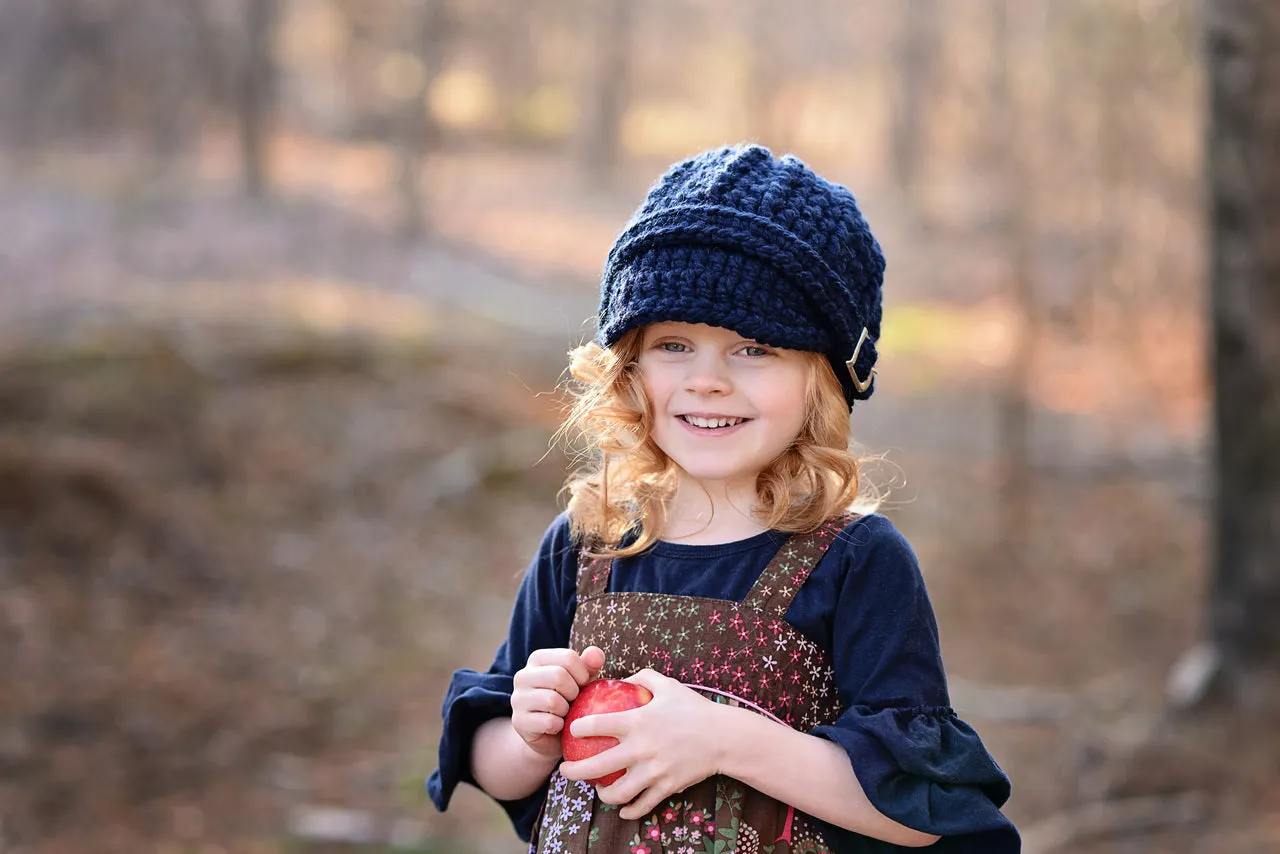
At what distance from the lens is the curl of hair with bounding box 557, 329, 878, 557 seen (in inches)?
67.9

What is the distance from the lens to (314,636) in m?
5.77

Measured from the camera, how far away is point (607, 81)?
2059 centimetres

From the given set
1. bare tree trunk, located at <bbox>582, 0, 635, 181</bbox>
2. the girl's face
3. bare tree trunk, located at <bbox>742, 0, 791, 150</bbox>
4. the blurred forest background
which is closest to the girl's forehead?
the girl's face

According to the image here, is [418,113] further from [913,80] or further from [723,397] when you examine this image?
[723,397]

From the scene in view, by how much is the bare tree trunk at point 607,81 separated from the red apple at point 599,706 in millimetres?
18693

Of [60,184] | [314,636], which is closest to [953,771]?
[314,636]

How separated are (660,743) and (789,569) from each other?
11.0 inches

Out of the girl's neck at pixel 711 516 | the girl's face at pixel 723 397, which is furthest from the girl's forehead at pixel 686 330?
the girl's neck at pixel 711 516

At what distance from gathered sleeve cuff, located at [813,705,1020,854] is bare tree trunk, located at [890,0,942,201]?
19.0 meters

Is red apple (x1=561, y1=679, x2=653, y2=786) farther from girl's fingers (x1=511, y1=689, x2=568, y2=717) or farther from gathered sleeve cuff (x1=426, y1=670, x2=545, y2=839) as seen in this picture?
gathered sleeve cuff (x1=426, y1=670, x2=545, y2=839)

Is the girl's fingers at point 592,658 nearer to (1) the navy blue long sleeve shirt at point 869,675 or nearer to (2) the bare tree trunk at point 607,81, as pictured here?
(1) the navy blue long sleeve shirt at point 869,675

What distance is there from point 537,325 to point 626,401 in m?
8.80

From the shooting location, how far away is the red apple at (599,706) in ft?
5.22

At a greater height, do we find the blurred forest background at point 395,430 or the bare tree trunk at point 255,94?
the bare tree trunk at point 255,94
